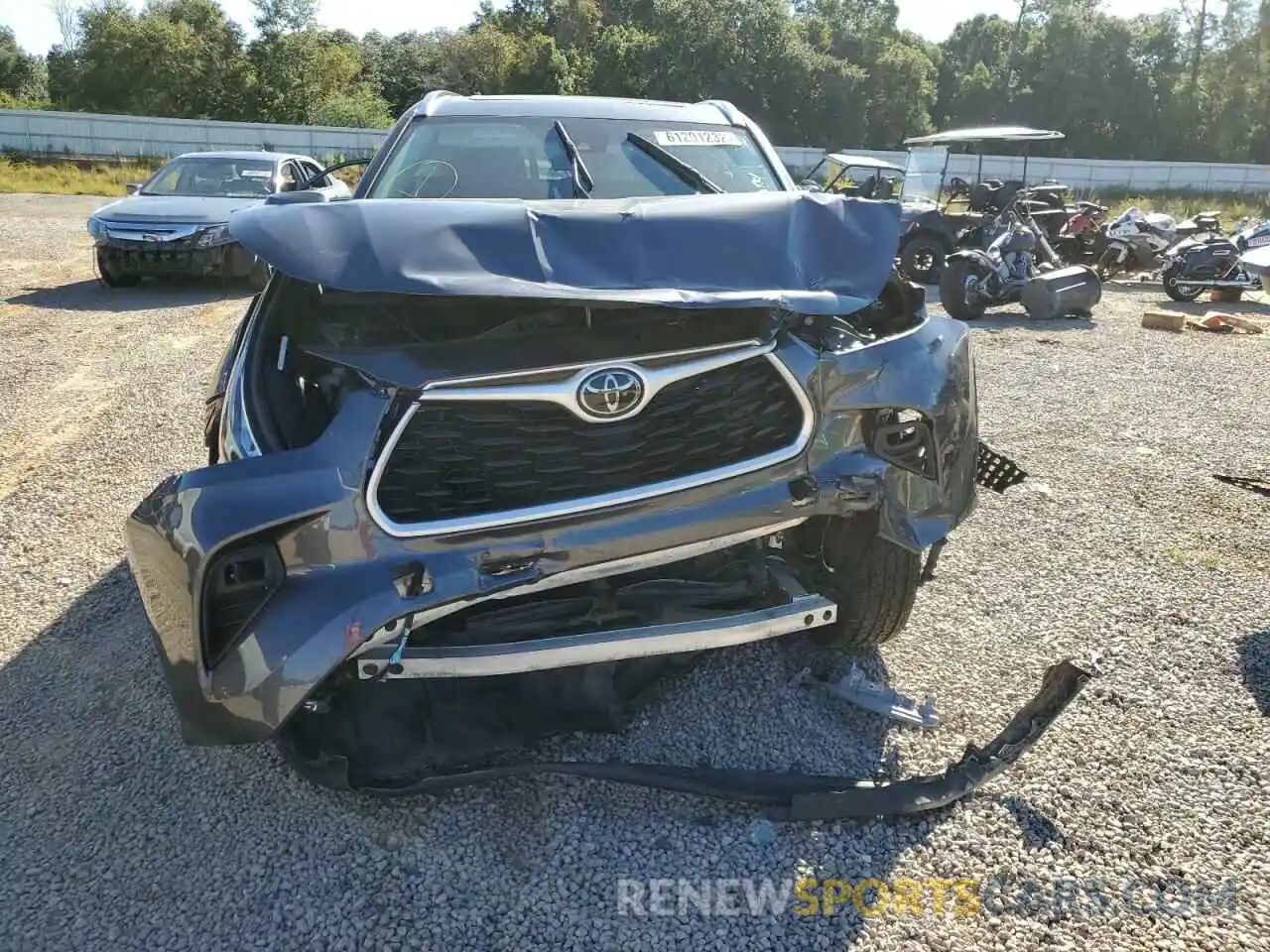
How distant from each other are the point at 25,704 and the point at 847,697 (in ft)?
8.10

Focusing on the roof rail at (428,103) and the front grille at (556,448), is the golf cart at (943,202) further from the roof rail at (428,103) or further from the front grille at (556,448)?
the front grille at (556,448)

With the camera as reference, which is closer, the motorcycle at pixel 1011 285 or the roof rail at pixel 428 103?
the roof rail at pixel 428 103

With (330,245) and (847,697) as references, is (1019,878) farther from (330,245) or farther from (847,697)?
(330,245)

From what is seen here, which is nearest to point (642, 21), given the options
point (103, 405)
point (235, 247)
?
point (235, 247)

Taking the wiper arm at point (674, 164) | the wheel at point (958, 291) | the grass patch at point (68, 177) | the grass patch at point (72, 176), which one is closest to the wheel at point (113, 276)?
the wiper arm at point (674, 164)

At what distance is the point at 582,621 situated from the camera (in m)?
2.53

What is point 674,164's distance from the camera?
3947mm

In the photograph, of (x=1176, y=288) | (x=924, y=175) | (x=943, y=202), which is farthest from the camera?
(x=943, y=202)

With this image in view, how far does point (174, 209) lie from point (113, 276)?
994mm

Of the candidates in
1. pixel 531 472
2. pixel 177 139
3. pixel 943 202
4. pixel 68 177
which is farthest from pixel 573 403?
pixel 177 139

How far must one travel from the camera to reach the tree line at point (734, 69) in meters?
41.9

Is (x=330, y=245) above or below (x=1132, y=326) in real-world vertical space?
above

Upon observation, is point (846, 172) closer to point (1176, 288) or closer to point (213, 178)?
point (1176, 288)

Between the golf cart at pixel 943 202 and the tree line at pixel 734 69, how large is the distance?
93.1 feet
